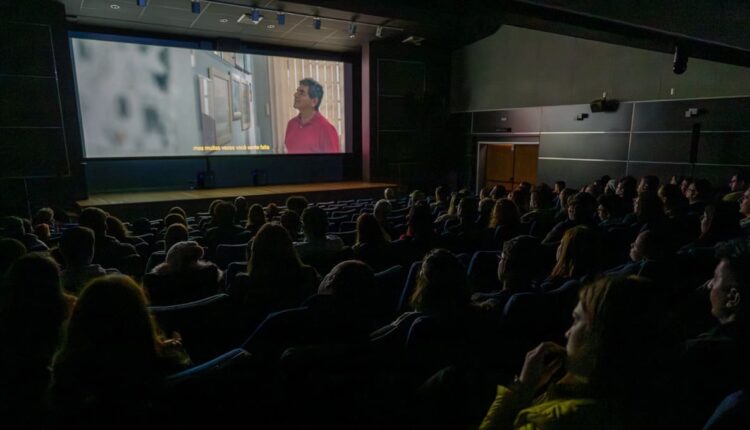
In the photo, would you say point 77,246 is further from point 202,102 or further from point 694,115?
point 694,115

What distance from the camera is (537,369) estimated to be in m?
1.15

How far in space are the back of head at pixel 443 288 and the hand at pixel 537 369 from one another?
0.53 m

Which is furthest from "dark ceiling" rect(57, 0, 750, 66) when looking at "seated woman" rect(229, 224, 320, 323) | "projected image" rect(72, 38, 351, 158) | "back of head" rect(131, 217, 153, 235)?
"back of head" rect(131, 217, 153, 235)

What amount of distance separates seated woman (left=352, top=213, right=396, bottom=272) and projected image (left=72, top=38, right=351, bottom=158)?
8.61 meters

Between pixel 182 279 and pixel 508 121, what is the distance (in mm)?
10330

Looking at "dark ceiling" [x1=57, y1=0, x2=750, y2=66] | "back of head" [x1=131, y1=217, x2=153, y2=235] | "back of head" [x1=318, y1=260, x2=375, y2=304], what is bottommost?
"back of head" [x1=131, y1=217, x2=153, y2=235]

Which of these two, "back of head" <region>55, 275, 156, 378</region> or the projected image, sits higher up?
the projected image

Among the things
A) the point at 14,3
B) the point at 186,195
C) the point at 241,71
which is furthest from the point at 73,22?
the point at 186,195

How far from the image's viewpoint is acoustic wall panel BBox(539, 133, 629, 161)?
9.02m

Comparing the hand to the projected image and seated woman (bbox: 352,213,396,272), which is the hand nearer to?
seated woman (bbox: 352,213,396,272)

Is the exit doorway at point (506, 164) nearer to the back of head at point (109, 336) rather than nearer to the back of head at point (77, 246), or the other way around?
the back of head at point (77, 246)

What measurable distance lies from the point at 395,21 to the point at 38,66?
24.3 feet

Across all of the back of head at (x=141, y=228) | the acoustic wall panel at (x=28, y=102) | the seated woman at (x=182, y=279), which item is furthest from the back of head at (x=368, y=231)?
the acoustic wall panel at (x=28, y=102)

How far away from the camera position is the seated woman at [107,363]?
1.20 m
